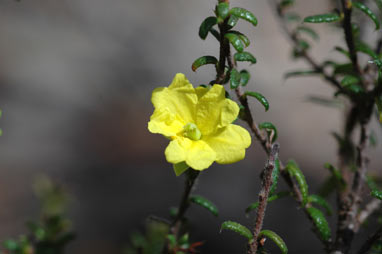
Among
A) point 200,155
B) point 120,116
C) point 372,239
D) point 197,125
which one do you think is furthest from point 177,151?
point 120,116

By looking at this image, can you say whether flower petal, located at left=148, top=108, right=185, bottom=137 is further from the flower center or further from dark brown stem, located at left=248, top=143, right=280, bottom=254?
dark brown stem, located at left=248, top=143, right=280, bottom=254

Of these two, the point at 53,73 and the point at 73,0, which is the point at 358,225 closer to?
the point at 53,73

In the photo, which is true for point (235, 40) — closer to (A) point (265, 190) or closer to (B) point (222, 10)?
(B) point (222, 10)

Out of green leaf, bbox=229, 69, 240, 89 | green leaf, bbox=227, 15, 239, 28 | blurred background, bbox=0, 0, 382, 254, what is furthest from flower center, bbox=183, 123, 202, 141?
blurred background, bbox=0, 0, 382, 254

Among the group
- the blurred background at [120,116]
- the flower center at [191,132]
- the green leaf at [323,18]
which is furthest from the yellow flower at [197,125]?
the blurred background at [120,116]

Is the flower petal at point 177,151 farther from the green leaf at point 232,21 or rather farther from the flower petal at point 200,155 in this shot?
the green leaf at point 232,21
